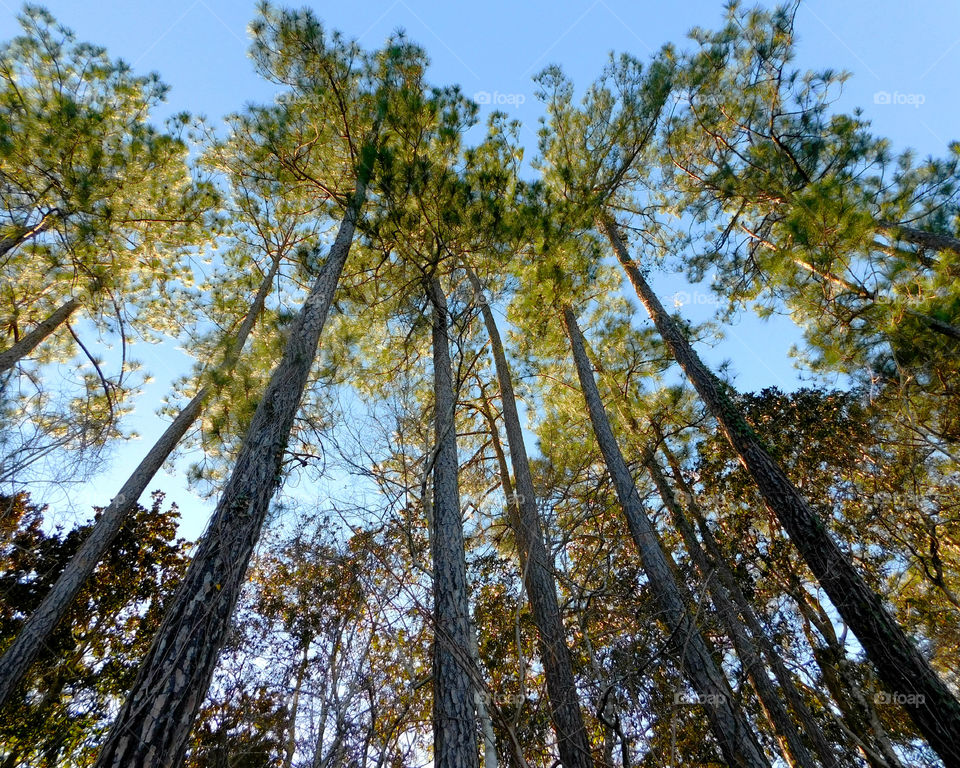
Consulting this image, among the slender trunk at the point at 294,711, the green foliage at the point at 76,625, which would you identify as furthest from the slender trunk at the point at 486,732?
the green foliage at the point at 76,625

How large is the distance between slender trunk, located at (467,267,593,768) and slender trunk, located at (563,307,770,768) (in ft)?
3.39

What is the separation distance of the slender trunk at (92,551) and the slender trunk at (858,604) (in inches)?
228

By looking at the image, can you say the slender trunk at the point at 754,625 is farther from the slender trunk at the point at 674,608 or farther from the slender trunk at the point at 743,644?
the slender trunk at the point at 674,608

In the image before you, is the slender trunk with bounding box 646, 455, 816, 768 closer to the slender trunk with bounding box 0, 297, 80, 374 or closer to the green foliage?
the green foliage

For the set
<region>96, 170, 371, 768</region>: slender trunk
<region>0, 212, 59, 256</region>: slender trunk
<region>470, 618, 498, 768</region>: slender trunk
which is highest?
<region>0, 212, 59, 256</region>: slender trunk

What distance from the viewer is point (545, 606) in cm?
474

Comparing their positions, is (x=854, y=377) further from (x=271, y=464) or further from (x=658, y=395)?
(x=271, y=464)

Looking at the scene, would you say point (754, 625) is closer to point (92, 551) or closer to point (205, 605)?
point (205, 605)

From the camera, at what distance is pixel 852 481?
6445mm

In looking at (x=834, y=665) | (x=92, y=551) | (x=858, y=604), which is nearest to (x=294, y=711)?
(x=92, y=551)

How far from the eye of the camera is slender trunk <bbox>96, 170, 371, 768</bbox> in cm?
210

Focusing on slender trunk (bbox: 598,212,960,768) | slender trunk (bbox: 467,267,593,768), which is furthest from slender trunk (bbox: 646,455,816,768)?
slender trunk (bbox: 467,267,593,768)

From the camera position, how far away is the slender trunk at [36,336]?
654 cm

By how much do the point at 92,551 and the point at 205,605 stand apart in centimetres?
430
